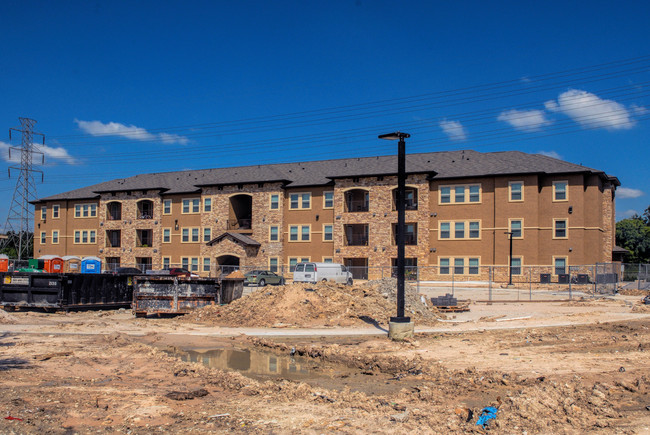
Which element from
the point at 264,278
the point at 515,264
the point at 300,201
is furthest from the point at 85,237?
the point at 515,264

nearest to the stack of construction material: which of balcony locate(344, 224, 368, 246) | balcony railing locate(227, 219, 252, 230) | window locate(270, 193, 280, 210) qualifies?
balcony locate(344, 224, 368, 246)

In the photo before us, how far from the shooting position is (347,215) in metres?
51.6

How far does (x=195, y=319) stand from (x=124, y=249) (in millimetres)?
43569

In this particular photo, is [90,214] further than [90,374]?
Yes

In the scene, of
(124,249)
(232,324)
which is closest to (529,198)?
(232,324)

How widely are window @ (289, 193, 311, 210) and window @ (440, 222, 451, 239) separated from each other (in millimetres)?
13357

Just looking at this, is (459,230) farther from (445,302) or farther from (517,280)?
(445,302)

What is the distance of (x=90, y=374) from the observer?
11.2 m

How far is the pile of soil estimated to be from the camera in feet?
69.1

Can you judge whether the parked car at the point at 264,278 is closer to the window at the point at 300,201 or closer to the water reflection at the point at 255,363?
the window at the point at 300,201

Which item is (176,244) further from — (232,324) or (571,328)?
(571,328)

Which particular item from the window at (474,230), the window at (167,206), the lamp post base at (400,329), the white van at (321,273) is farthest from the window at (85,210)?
the lamp post base at (400,329)

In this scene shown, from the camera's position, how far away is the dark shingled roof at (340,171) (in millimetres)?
47719

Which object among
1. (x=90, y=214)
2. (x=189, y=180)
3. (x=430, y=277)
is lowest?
(x=430, y=277)
